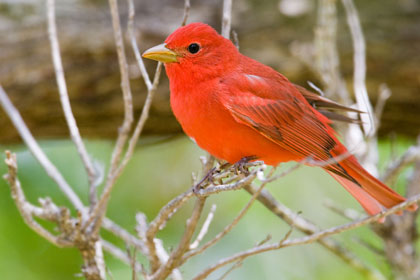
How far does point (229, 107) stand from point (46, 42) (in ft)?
5.87

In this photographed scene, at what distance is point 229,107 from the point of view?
8.28ft

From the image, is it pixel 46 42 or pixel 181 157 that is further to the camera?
pixel 181 157

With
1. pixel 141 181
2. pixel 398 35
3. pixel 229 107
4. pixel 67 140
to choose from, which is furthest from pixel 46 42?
pixel 398 35

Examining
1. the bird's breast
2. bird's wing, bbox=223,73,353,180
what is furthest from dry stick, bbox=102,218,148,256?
bird's wing, bbox=223,73,353,180

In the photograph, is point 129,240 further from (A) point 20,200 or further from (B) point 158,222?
(A) point 20,200

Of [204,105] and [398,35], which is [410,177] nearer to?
[398,35]

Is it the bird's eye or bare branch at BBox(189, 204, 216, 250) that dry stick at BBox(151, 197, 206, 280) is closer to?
bare branch at BBox(189, 204, 216, 250)

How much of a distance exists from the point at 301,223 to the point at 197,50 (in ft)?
2.98

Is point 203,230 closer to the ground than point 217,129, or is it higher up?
closer to the ground

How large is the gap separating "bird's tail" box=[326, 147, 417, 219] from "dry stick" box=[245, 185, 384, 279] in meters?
0.26

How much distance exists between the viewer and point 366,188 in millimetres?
2562

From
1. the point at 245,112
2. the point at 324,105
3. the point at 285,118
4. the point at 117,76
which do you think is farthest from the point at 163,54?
the point at 117,76

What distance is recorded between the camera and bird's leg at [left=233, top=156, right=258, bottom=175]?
2377 mm

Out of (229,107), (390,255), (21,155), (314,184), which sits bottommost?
(314,184)
